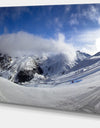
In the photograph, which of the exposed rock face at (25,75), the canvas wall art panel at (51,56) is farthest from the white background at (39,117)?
the exposed rock face at (25,75)

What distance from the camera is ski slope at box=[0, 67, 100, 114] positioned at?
9.40 ft

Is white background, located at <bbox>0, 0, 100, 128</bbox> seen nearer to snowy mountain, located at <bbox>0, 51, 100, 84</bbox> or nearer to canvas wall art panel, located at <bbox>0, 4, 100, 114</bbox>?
canvas wall art panel, located at <bbox>0, 4, 100, 114</bbox>

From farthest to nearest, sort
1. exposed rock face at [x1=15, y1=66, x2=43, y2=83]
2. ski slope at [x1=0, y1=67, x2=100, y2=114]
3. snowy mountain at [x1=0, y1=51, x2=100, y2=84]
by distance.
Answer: exposed rock face at [x1=15, y1=66, x2=43, y2=83], snowy mountain at [x1=0, y1=51, x2=100, y2=84], ski slope at [x1=0, y1=67, x2=100, y2=114]

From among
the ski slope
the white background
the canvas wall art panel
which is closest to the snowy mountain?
the canvas wall art panel

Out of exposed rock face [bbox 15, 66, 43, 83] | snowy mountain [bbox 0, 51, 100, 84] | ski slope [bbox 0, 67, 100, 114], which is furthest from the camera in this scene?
exposed rock face [bbox 15, 66, 43, 83]

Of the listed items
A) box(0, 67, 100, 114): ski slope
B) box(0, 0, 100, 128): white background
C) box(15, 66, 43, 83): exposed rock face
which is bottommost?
box(0, 0, 100, 128): white background

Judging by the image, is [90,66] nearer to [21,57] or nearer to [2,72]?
[21,57]

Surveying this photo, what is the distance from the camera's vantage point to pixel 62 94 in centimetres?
305

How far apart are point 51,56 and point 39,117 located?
0.91m

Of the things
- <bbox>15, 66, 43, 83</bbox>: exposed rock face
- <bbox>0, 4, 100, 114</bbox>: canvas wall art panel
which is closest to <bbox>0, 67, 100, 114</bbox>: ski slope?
<bbox>0, 4, 100, 114</bbox>: canvas wall art panel

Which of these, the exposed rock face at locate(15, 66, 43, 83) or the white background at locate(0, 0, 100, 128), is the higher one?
the exposed rock face at locate(15, 66, 43, 83)

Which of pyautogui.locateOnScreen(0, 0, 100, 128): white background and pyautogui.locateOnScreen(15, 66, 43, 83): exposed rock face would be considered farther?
pyautogui.locateOnScreen(15, 66, 43, 83): exposed rock face

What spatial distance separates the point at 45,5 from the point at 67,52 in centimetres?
77

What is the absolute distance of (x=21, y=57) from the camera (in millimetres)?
3309
